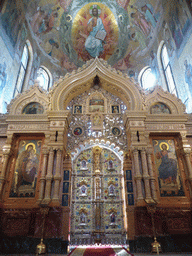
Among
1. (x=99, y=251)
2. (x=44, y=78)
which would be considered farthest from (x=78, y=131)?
(x=44, y=78)

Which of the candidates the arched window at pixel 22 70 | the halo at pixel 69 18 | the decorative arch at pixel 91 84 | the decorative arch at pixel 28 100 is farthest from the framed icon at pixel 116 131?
the halo at pixel 69 18

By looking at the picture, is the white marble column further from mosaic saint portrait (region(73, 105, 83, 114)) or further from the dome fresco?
the dome fresco

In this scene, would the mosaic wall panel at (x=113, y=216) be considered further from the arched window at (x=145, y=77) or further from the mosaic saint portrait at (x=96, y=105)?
the arched window at (x=145, y=77)

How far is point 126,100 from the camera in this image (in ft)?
31.6

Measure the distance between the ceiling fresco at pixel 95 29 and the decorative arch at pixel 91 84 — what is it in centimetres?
831

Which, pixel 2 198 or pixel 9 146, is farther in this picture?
pixel 9 146

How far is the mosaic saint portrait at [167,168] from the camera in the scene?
7770 millimetres

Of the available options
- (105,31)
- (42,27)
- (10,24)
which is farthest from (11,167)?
(105,31)

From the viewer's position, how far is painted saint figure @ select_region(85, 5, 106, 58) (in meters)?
18.6

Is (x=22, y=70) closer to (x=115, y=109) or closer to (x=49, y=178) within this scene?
(x=115, y=109)

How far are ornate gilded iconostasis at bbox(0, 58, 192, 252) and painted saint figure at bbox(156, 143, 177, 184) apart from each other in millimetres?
40

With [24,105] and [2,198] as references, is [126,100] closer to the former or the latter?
[24,105]

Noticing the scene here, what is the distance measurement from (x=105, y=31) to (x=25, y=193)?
667 inches

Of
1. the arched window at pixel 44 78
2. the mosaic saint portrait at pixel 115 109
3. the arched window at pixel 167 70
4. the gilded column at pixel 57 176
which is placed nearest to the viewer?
the gilded column at pixel 57 176
